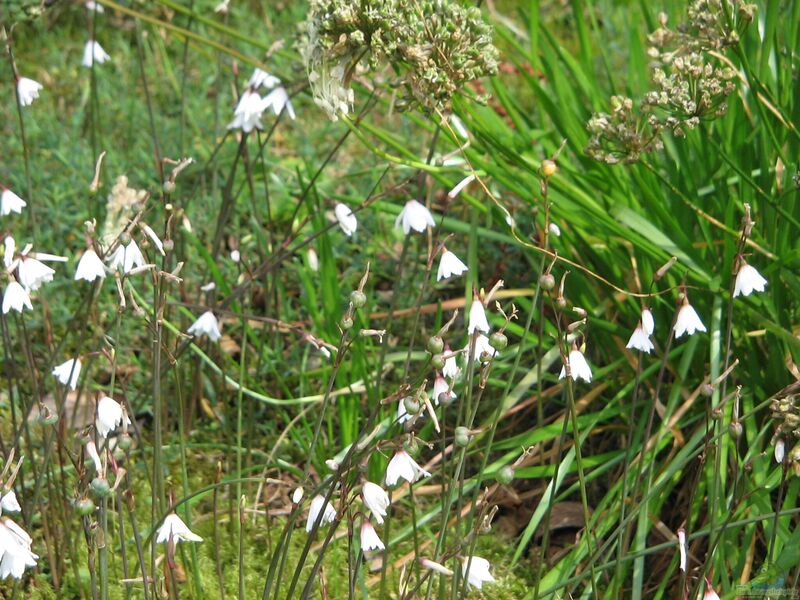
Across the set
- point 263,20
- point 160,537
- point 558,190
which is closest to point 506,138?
point 558,190

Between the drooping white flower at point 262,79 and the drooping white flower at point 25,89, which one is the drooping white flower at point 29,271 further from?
the drooping white flower at point 262,79

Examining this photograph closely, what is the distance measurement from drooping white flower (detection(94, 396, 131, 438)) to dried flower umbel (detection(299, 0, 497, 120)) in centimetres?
73

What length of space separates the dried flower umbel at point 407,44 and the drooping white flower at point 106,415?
0.73 m

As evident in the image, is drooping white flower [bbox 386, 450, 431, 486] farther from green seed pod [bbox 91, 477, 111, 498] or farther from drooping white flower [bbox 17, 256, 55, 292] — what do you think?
drooping white flower [bbox 17, 256, 55, 292]

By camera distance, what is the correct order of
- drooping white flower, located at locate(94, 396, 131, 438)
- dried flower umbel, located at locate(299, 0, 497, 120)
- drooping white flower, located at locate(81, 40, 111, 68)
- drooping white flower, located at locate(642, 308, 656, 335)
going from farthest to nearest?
drooping white flower, located at locate(81, 40, 111, 68)
dried flower umbel, located at locate(299, 0, 497, 120)
drooping white flower, located at locate(642, 308, 656, 335)
drooping white flower, located at locate(94, 396, 131, 438)

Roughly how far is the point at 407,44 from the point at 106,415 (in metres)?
0.89

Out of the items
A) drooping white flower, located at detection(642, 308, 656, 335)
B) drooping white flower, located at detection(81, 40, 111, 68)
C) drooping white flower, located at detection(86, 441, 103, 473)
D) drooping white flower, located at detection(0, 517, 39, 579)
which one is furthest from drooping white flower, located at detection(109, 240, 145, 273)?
drooping white flower, located at detection(81, 40, 111, 68)

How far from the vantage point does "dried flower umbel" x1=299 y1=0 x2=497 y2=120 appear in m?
1.98

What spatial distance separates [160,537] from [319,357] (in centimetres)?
144

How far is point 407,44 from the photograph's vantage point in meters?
1.98

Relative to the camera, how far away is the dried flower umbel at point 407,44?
1.98m

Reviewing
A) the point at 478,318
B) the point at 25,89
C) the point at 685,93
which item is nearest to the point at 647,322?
the point at 478,318

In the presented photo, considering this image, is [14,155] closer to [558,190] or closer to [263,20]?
[263,20]

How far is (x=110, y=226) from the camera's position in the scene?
2174mm
